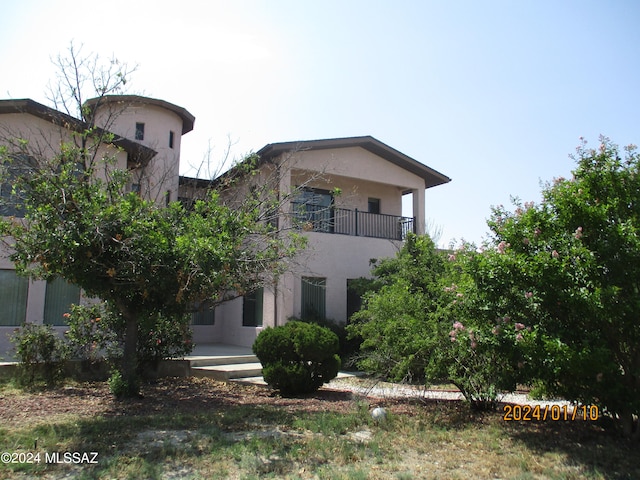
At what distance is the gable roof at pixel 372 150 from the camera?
14516 millimetres

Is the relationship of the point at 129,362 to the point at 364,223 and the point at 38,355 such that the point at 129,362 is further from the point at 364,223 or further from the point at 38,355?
the point at 364,223

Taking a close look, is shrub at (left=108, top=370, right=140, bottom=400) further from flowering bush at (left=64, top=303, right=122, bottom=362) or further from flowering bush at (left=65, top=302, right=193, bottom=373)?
flowering bush at (left=64, top=303, right=122, bottom=362)

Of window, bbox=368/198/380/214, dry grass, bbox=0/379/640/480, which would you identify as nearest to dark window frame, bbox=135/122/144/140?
window, bbox=368/198/380/214

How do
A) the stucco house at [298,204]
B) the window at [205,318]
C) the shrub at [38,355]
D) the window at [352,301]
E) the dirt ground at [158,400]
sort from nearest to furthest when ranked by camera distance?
1. the dirt ground at [158,400]
2. the shrub at [38,355]
3. the stucco house at [298,204]
4. the window at [352,301]
5. the window at [205,318]

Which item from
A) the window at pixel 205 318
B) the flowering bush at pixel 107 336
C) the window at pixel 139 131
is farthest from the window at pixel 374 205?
the flowering bush at pixel 107 336

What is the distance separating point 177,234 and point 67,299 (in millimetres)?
7274

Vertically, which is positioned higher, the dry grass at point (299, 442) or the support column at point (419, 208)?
the support column at point (419, 208)

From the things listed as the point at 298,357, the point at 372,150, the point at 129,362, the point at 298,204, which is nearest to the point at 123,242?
the point at 129,362

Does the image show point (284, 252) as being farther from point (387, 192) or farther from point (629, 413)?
point (387, 192)

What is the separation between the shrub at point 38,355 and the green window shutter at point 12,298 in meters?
2.99

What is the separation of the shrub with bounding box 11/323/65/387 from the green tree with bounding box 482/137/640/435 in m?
8.13

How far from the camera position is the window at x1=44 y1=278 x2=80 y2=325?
1297 centimetres

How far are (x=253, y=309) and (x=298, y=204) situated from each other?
505cm

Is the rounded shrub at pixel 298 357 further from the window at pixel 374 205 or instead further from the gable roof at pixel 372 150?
the window at pixel 374 205
